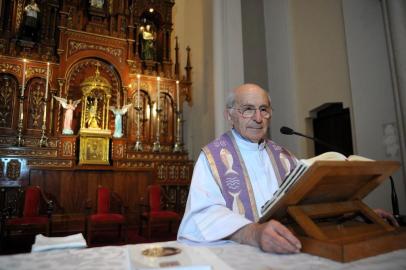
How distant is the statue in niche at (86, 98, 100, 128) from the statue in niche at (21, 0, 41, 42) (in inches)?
78.5

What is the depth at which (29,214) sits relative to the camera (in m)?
4.65

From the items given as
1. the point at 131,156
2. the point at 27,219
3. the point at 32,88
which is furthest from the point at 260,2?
the point at 27,219

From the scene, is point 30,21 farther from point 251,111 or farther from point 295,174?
point 295,174

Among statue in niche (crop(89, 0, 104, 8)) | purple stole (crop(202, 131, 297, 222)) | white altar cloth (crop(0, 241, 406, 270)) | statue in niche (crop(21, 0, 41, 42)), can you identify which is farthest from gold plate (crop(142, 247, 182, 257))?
statue in niche (crop(89, 0, 104, 8))

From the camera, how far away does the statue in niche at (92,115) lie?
6510 mm

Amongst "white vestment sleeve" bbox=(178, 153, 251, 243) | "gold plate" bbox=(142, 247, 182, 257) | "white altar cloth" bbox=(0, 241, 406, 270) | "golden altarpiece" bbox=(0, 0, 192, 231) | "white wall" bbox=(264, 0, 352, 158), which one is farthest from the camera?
"golden altarpiece" bbox=(0, 0, 192, 231)

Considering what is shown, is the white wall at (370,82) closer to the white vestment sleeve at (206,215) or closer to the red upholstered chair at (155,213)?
the white vestment sleeve at (206,215)

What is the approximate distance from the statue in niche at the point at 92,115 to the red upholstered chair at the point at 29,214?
1.91 m

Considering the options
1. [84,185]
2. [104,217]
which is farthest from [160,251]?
[84,185]

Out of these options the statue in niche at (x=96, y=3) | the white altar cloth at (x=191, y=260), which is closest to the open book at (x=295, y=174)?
the white altar cloth at (x=191, y=260)

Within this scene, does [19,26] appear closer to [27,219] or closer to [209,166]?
[27,219]

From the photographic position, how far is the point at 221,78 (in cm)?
566

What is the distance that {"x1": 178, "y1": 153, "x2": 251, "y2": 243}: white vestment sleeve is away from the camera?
1.43 meters

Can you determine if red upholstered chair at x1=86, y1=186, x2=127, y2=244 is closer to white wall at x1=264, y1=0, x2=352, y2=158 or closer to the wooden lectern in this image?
white wall at x1=264, y1=0, x2=352, y2=158
